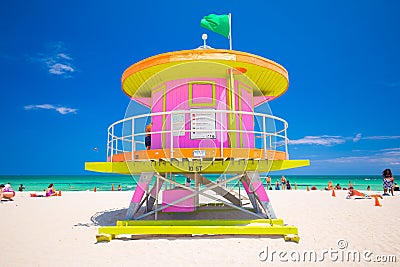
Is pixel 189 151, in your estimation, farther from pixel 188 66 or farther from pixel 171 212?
pixel 171 212

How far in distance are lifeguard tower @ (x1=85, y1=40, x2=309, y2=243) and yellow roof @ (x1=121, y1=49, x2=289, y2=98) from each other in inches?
1.1

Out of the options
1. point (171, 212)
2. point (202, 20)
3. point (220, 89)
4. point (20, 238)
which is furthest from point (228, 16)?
point (20, 238)

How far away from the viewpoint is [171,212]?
11945 mm

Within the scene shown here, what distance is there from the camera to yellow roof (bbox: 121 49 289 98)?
9.02 metres

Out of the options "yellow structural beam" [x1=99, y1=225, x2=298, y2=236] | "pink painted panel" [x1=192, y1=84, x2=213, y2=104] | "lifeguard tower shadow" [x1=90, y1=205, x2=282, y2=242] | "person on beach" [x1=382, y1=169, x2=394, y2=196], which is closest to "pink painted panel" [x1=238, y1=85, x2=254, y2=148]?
"pink painted panel" [x1=192, y1=84, x2=213, y2=104]

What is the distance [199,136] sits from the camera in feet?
30.1

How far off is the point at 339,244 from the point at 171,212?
246 inches

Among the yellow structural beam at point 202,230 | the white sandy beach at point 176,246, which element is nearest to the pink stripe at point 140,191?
the yellow structural beam at point 202,230

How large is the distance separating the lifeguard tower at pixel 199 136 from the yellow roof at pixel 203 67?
0.03 m

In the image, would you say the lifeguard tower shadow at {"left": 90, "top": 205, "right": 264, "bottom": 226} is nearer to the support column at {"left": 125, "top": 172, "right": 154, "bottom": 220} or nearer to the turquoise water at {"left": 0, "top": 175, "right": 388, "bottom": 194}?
the support column at {"left": 125, "top": 172, "right": 154, "bottom": 220}

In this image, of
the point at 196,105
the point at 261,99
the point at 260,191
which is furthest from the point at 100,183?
the point at 260,191

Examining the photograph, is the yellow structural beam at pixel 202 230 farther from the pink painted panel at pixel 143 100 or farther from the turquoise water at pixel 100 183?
the turquoise water at pixel 100 183

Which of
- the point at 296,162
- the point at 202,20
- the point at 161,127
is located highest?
the point at 202,20

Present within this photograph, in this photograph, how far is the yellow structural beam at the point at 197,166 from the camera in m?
8.23
